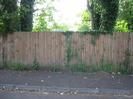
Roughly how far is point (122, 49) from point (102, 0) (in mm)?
3116

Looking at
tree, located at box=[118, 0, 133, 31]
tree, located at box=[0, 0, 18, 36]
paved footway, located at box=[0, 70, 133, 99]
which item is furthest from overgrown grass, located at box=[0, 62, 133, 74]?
tree, located at box=[118, 0, 133, 31]

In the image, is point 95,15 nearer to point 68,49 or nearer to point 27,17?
point 27,17

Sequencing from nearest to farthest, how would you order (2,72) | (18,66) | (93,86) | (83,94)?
(83,94), (93,86), (2,72), (18,66)

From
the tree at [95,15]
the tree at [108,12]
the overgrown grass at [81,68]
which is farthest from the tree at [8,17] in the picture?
the tree at [95,15]

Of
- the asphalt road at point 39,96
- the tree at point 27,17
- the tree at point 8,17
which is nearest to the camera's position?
the asphalt road at point 39,96

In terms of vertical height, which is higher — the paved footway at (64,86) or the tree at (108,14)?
the tree at (108,14)

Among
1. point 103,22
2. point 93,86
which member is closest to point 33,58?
point 103,22

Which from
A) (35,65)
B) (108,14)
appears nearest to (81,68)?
(35,65)

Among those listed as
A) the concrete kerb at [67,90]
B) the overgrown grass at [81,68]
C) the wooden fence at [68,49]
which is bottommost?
the concrete kerb at [67,90]

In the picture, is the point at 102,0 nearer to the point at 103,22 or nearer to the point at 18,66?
the point at 103,22

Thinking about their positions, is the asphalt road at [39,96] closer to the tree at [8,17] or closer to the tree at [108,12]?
the tree at [8,17]

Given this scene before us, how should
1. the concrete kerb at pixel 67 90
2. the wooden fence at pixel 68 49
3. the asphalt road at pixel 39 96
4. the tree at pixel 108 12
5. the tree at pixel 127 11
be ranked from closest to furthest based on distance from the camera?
the asphalt road at pixel 39 96 → the concrete kerb at pixel 67 90 → the wooden fence at pixel 68 49 → the tree at pixel 108 12 → the tree at pixel 127 11

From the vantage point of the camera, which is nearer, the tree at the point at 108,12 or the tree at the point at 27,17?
the tree at the point at 108,12

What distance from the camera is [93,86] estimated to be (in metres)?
14.9
